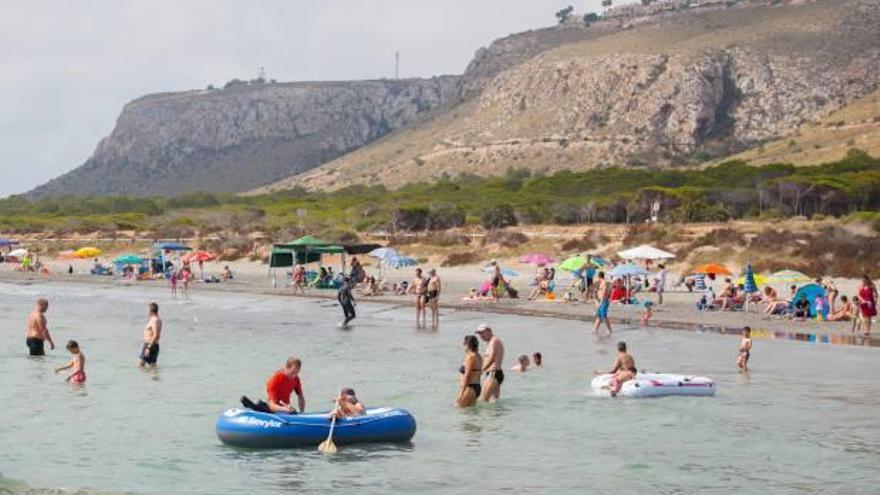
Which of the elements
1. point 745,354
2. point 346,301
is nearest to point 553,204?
point 346,301

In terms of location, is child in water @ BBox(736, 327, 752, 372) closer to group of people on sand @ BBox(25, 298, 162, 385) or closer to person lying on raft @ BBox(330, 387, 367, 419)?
person lying on raft @ BBox(330, 387, 367, 419)

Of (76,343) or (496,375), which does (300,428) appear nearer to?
(496,375)

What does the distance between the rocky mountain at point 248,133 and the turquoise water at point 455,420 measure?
14761cm

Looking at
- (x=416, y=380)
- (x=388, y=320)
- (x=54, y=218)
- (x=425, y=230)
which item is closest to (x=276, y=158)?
(x=54, y=218)

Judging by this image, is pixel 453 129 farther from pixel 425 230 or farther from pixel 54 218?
pixel 425 230

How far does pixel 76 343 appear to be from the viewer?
854 inches

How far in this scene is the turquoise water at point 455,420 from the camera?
14469 millimetres

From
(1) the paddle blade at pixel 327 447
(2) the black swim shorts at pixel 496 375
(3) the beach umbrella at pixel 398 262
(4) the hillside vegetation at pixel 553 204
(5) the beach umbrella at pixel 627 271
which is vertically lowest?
(1) the paddle blade at pixel 327 447

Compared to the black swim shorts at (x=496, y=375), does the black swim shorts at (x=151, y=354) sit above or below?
below

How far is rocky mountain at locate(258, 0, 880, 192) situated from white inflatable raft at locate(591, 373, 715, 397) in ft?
250

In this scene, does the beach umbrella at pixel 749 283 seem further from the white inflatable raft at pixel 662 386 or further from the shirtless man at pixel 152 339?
the shirtless man at pixel 152 339

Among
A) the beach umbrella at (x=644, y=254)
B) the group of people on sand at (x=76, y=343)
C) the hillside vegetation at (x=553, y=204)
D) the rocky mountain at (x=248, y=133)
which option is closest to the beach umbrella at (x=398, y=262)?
the beach umbrella at (x=644, y=254)

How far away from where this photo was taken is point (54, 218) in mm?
94188

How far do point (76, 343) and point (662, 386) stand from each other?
10.2 m
